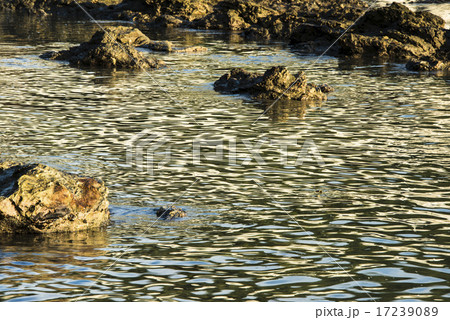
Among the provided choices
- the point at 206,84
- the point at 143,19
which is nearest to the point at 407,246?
the point at 206,84

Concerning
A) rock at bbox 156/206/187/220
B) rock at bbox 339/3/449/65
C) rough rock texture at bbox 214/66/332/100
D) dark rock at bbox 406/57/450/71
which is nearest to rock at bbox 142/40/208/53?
rock at bbox 339/3/449/65

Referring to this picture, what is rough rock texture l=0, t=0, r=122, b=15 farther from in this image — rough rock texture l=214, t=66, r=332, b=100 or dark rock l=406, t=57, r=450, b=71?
rough rock texture l=214, t=66, r=332, b=100

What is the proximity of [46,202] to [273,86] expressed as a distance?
42.2ft

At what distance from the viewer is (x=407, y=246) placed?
9.08 m

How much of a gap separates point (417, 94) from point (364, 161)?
8.84 m

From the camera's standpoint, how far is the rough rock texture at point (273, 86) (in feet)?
68.6

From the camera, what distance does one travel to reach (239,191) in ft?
38.0

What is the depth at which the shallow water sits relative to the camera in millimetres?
7852

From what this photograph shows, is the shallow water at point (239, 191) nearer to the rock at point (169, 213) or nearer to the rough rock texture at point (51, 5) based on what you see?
the rock at point (169, 213)

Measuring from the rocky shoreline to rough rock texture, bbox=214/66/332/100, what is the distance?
7920 millimetres

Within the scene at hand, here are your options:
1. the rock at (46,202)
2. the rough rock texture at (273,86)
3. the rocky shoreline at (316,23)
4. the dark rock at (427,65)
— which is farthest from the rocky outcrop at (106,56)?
the rock at (46,202)

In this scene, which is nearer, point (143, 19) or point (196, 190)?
point (196, 190)

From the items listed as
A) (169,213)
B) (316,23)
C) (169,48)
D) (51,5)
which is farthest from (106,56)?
(51,5)
